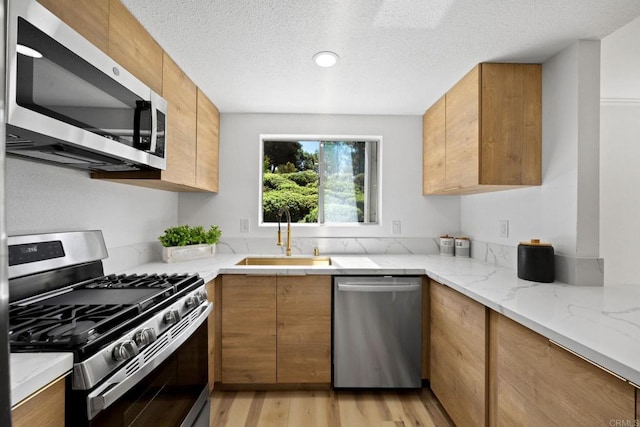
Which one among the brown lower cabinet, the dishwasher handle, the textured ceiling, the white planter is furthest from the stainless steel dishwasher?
the textured ceiling

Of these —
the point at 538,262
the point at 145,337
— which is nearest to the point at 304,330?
the point at 145,337

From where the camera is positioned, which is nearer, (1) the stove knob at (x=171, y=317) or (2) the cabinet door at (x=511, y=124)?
(1) the stove knob at (x=171, y=317)

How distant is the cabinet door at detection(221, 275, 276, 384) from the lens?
207 centimetres

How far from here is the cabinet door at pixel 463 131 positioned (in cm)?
188

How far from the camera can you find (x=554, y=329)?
0.97 m

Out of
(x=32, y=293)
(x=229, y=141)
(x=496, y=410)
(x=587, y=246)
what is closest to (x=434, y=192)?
(x=587, y=246)

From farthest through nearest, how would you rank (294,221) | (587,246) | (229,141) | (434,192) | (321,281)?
1. (294,221)
2. (229,141)
3. (434,192)
4. (321,281)
5. (587,246)

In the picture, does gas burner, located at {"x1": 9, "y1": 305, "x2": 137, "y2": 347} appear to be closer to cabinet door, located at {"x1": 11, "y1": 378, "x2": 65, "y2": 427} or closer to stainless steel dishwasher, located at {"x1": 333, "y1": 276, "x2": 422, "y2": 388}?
cabinet door, located at {"x1": 11, "y1": 378, "x2": 65, "y2": 427}

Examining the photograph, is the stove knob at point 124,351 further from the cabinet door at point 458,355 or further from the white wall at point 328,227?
the white wall at point 328,227

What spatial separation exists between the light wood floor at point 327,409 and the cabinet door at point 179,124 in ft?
4.73

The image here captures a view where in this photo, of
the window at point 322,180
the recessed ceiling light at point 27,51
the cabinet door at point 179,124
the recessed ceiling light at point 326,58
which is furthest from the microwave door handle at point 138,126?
the window at point 322,180

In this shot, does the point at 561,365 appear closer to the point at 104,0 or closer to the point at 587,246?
the point at 587,246

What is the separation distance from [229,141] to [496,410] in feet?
8.53

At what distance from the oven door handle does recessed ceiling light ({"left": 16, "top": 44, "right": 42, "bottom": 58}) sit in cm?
91
